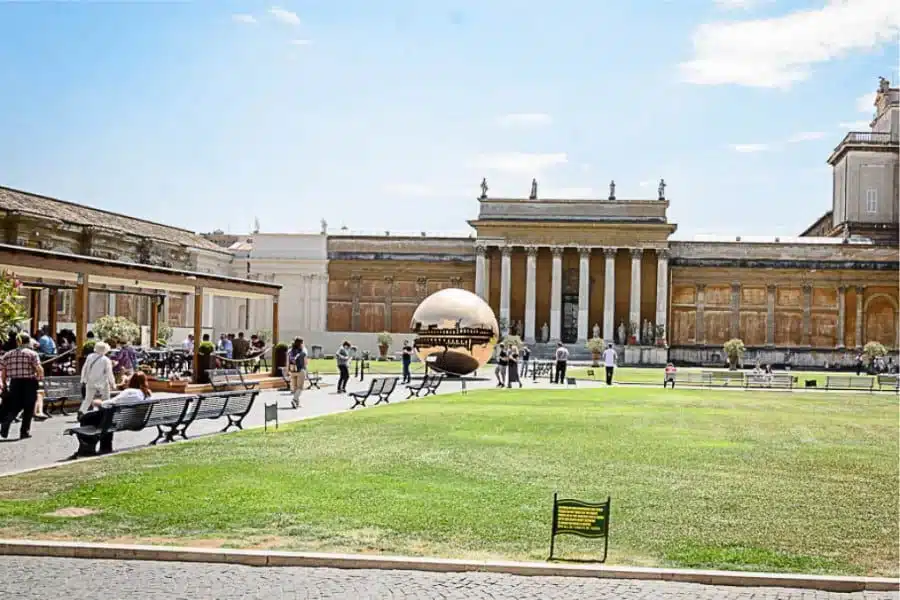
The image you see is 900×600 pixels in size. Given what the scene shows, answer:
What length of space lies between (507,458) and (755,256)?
2303 inches

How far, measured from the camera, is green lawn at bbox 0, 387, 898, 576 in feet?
33.1

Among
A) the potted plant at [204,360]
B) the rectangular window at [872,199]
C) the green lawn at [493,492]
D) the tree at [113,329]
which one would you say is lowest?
the green lawn at [493,492]

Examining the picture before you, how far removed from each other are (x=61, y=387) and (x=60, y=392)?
0.56 feet

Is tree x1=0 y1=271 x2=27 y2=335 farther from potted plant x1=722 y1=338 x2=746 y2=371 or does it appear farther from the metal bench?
potted plant x1=722 y1=338 x2=746 y2=371

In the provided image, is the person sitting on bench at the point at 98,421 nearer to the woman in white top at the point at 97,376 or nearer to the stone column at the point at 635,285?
the woman in white top at the point at 97,376

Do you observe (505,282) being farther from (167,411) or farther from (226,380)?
(167,411)

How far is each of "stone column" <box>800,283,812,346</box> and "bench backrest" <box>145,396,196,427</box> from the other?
5906 cm

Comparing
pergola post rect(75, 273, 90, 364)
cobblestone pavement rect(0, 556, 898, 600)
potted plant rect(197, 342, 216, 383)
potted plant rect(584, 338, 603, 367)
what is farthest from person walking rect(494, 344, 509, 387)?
cobblestone pavement rect(0, 556, 898, 600)

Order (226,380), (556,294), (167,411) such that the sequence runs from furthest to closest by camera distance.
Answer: (556,294) < (226,380) < (167,411)

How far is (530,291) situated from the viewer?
6994 centimetres

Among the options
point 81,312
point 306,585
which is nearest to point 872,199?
point 81,312

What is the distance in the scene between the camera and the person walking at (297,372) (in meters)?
26.3

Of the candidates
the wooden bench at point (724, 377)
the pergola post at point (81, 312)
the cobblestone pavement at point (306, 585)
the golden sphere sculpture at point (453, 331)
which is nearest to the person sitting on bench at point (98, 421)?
the cobblestone pavement at point (306, 585)

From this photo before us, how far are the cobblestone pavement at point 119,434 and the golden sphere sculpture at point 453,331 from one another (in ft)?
24.1
